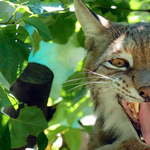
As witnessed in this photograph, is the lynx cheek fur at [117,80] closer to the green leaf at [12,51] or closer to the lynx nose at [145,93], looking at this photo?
the lynx nose at [145,93]

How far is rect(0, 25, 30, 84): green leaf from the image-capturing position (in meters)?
1.86

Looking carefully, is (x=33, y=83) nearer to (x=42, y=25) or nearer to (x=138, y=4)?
(x=42, y=25)

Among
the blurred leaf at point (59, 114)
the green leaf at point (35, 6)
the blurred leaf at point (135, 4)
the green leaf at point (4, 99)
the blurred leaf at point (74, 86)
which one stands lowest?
the blurred leaf at point (59, 114)

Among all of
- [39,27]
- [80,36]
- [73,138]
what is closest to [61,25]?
[80,36]

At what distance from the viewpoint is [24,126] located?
236 cm

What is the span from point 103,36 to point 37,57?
3.30 ft

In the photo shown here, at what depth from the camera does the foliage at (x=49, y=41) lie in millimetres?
1913

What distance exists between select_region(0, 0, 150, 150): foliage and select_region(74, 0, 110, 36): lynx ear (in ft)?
0.46

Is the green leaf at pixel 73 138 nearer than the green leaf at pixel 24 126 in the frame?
No

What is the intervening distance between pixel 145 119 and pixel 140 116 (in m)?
0.05

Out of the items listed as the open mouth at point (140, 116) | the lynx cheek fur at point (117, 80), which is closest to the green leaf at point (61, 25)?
the lynx cheek fur at point (117, 80)

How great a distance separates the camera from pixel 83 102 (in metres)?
3.46

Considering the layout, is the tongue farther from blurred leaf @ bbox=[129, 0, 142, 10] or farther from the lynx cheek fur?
blurred leaf @ bbox=[129, 0, 142, 10]

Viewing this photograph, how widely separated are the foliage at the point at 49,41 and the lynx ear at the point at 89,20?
0.46 feet
